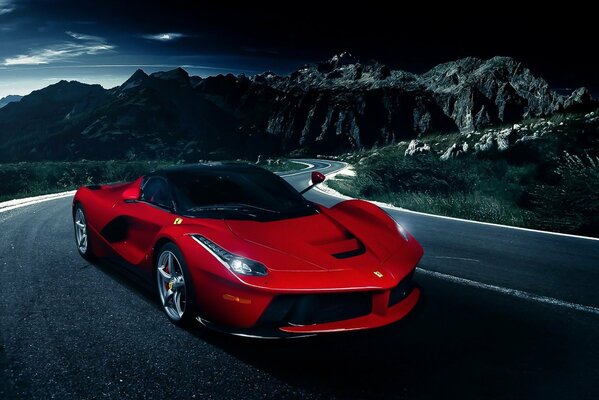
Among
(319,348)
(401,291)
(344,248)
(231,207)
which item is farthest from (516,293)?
(231,207)

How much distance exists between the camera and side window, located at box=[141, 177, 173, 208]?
172 inches

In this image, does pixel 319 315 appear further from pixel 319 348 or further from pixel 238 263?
pixel 238 263

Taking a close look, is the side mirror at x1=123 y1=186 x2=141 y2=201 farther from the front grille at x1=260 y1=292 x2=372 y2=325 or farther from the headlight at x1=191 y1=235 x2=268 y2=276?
the front grille at x1=260 y1=292 x2=372 y2=325

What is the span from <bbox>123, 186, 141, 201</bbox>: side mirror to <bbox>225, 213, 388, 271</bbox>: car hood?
145 centimetres

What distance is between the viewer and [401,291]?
11.7ft

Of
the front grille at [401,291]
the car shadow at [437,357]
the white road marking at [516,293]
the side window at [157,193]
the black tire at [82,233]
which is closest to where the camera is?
the car shadow at [437,357]

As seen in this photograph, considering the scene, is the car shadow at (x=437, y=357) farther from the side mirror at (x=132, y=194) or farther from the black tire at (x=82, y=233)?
the black tire at (x=82, y=233)

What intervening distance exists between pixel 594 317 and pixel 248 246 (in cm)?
291

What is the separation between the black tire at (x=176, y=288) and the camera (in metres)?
3.49

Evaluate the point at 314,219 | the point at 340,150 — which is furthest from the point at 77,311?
the point at 340,150

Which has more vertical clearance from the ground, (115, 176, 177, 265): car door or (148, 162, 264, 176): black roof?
(148, 162, 264, 176): black roof

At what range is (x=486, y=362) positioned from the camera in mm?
3074

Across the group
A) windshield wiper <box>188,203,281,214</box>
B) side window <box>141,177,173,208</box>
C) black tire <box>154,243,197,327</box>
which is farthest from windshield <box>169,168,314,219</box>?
black tire <box>154,243,197,327</box>

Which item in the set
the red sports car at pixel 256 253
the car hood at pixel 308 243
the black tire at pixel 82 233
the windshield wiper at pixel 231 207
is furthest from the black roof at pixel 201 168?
the black tire at pixel 82 233
